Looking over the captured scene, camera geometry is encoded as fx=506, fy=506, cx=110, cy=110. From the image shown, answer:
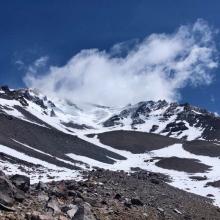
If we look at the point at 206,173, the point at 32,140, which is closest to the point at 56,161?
the point at 32,140

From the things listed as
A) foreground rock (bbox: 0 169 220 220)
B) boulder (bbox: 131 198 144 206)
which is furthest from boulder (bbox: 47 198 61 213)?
boulder (bbox: 131 198 144 206)

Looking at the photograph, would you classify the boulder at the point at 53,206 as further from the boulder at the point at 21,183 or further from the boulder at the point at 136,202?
the boulder at the point at 136,202

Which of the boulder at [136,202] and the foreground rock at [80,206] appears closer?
the foreground rock at [80,206]

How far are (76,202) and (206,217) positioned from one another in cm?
1069

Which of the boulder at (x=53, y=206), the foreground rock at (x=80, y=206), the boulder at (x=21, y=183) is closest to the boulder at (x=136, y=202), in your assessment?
the foreground rock at (x=80, y=206)

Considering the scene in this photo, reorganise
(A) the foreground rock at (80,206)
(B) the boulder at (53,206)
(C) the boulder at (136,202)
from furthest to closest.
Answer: (C) the boulder at (136,202)
(B) the boulder at (53,206)
(A) the foreground rock at (80,206)

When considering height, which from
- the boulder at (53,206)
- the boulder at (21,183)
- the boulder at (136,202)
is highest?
the boulder at (136,202)

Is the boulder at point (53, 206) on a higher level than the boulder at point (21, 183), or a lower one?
→ lower

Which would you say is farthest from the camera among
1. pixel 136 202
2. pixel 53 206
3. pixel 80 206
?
pixel 136 202

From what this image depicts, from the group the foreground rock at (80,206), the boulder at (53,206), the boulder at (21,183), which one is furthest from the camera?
the boulder at (21,183)

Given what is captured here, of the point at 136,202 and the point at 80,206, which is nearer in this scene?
the point at 80,206

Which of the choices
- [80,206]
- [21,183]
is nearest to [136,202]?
[21,183]

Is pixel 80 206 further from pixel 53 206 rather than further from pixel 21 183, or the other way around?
pixel 21 183

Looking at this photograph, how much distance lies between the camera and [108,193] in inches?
1100
